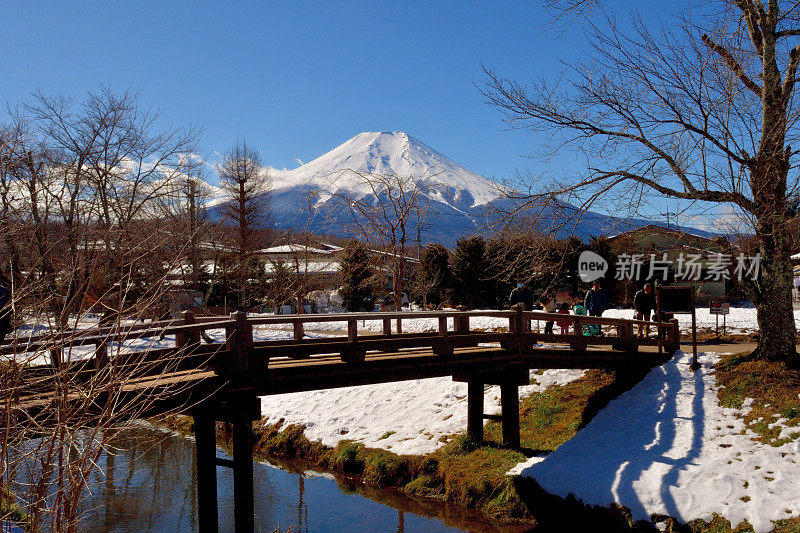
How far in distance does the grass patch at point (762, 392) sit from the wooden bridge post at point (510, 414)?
405cm

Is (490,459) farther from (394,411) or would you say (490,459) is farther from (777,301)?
(777,301)

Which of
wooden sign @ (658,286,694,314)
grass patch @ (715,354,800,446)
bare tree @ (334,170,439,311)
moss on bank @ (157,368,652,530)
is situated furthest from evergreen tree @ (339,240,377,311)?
grass patch @ (715,354,800,446)

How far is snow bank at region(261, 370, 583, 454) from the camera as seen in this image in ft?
47.4

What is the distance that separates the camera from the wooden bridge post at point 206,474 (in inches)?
364

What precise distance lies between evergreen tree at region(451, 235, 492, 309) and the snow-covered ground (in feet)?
90.2

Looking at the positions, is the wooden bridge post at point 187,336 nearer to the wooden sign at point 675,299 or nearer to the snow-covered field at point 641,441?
the snow-covered field at point 641,441

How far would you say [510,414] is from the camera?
12.7 meters

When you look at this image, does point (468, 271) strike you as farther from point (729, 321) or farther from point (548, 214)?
point (548, 214)

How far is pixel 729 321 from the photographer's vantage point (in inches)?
907

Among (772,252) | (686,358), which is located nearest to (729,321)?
(686,358)

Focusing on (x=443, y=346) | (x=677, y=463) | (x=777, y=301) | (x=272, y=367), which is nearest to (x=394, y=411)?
(x=443, y=346)

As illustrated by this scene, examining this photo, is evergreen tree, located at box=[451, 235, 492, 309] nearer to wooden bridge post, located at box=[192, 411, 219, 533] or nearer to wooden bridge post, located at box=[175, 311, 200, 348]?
wooden bridge post, located at box=[175, 311, 200, 348]

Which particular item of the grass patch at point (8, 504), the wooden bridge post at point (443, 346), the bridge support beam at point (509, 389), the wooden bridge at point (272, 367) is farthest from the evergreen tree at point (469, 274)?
the grass patch at point (8, 504)

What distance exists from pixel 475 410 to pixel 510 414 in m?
0.77
